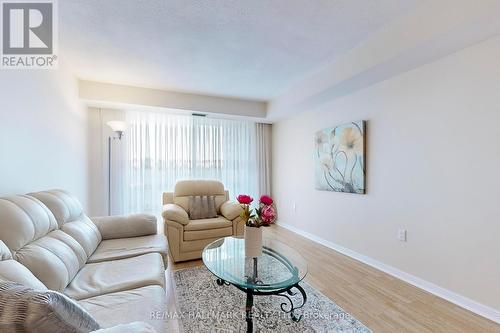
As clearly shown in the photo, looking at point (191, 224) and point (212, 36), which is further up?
point (212, 36)

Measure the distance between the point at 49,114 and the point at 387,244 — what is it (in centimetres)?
377

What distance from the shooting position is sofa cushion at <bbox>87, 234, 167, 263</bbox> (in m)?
1.85

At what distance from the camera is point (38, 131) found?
2.15 metres

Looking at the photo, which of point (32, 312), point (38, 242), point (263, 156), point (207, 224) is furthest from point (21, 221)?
point (263, 156)

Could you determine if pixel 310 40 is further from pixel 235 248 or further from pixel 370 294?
pixel 370 294

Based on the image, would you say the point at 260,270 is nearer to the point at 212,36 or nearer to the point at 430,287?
the point at 430,287

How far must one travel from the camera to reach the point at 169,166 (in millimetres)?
4199

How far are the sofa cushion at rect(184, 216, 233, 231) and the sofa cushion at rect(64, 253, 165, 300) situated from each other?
1.03 m

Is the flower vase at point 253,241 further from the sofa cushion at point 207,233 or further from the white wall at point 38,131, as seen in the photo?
the white wall at point 38,131

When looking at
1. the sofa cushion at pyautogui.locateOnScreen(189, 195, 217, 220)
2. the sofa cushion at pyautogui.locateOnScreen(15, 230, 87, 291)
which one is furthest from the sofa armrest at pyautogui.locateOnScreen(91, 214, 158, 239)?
the sofa cushion at pyautogui.locateOnScreen(189, 195, 217, 220)

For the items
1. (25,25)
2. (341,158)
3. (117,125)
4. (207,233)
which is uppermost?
(25,25)

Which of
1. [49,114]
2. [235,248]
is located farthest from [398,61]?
[49,114]

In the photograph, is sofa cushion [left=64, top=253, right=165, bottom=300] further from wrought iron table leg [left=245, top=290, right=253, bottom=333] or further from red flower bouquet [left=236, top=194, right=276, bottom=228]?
red flower bouquet [left=236, top=194, right=276, bottom=228]

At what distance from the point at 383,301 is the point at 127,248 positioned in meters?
2.20
